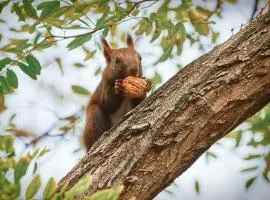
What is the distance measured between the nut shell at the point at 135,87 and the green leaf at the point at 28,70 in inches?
32.9

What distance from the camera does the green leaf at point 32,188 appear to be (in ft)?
3.90

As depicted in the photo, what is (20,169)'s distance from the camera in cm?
121

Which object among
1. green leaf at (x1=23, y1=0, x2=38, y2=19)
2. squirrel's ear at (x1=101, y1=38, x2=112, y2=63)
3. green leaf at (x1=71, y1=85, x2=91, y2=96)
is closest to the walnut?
green leaf at (x1=71, y1=85, x2=91, y2=96)

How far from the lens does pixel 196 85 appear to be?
193 centimetres

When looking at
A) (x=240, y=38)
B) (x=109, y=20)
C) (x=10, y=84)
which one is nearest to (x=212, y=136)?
(x=240, y=38)

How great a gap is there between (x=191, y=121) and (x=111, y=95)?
4.45ft

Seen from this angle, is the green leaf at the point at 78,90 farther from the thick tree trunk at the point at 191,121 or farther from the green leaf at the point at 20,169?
the green leaf at the point at 20,169

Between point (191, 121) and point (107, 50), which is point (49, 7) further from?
point (107, 50)

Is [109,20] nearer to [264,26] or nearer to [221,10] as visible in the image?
[264,26]

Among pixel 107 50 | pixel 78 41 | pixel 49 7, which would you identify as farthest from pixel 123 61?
pixel 49 7

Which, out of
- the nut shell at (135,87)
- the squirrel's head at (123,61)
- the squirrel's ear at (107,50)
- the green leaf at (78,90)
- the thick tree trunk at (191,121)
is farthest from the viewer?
the squirrel's ear at (107,50)

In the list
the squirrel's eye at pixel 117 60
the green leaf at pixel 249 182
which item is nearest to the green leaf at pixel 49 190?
the green leaf at pixel 249 182

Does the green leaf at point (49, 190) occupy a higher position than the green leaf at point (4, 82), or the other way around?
the green leaf at point (4, 82)

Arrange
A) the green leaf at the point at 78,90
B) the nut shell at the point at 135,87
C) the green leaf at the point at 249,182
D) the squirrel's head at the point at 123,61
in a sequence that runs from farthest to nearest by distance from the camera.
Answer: the squirrel's head at the point at 123,61, the green leaf at the point at 78,90, the nut shell at the point at 135,87, the green leaf at the point at 249,182
